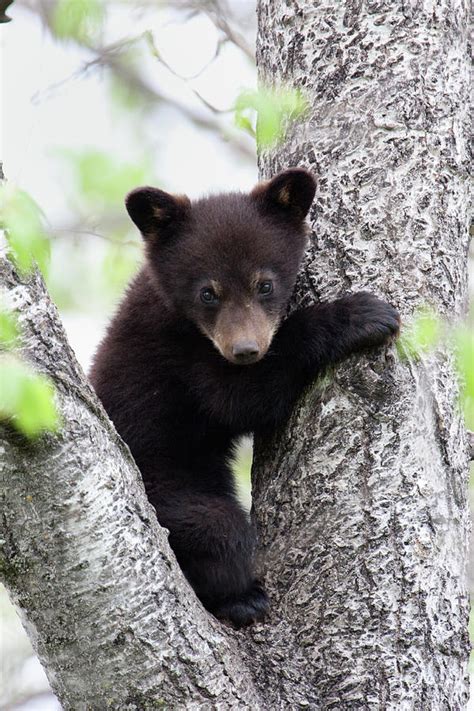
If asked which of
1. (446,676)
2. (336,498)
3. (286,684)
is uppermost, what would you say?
(336,498)

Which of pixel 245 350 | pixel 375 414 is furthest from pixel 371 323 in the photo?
pixel 245 350

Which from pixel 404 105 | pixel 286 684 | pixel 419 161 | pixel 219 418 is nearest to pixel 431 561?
pixel 286 684

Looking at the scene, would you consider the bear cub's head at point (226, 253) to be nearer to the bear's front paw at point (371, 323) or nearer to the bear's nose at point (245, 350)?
the bear's nose at point (245, 350)

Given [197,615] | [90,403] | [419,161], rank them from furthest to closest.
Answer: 1. [419,161]
2. [197,615]
3. [90,403]

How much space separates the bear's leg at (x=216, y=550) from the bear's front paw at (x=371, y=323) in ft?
3.09

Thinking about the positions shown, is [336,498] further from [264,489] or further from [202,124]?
[202,124]

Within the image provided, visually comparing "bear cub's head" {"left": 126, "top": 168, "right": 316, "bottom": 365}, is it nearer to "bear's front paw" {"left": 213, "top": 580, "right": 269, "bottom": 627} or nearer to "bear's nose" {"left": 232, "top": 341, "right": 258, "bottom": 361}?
"bear's nose" {"left": 232, "top": 341, "right": 258, "bottom": 361}

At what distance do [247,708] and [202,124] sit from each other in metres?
2.31

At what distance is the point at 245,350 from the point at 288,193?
0.77 metres

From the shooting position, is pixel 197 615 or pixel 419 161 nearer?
pixel 197 615

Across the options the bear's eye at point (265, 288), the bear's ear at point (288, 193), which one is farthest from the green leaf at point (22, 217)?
the bear's eye at point (265, 288)

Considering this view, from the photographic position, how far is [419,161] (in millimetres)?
3826

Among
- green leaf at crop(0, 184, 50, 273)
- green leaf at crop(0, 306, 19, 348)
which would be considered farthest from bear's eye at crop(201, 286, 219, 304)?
green leaf at crop(0, 184, 50, 273)

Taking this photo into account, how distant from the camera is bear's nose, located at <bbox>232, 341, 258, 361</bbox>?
3961mm
